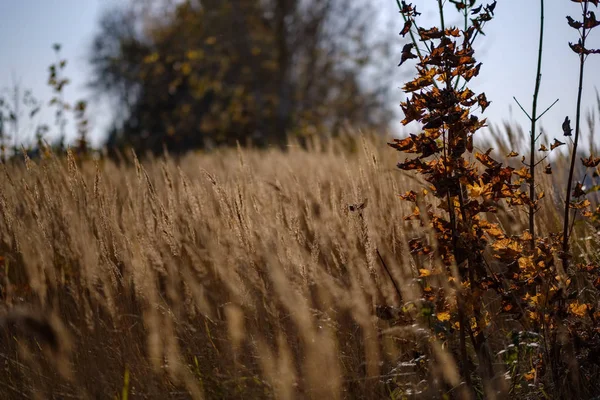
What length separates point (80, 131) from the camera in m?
A: 7.93

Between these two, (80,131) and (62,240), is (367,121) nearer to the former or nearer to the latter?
(80,131)

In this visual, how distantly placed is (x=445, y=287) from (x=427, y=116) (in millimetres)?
475

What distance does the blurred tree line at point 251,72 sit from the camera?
14.9 meters

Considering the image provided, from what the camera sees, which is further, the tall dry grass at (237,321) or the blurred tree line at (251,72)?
the blurred tree line at (251,72)

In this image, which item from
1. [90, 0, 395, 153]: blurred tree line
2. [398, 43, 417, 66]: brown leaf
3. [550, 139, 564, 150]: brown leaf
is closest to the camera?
[398, 43, 417, 66]: brown leaf

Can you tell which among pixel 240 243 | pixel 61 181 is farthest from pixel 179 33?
pixel 240 243

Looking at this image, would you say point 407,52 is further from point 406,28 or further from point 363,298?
point 363,298

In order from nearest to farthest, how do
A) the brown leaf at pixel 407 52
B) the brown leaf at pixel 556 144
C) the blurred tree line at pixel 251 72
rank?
1. the brown leaf at pixel 407 52
2. the brown leaf at pixel 556 144
3. the blurred tree line at pixel 251 72

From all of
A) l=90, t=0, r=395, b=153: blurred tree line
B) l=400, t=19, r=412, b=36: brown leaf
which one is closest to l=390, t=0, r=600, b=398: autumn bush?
l=400, t=19, r=412, b=36: brown leaf

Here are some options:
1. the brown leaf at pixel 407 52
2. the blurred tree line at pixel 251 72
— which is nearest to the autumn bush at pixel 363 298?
the brown leaf at pixel 407 52

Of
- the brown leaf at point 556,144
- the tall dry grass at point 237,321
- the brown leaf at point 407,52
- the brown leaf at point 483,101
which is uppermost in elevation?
the brown leaf at point 407,52

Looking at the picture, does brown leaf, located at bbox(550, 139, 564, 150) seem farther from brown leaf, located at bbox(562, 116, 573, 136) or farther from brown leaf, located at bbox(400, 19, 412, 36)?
brown leaf, located at bbox(400, 19, 412, 36)

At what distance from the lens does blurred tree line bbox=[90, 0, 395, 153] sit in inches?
585

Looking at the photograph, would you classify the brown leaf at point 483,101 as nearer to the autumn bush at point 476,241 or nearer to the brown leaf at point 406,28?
the autumn bush at point 476,241
